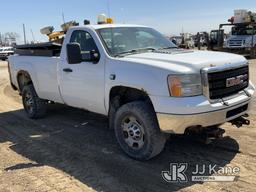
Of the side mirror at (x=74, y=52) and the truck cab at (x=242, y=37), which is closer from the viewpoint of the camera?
the side mirror at (x=74, y=52)

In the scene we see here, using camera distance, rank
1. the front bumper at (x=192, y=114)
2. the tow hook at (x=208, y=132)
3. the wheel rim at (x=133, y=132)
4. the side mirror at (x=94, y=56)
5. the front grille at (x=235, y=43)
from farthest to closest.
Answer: the front grille at (x=235, y=43) < the side mirror at (x=94, y=56) < the wheel rim at (x=133, y=132) < the tow hook at (x=208, y=132) < the front bumper at (x=192, y=114)

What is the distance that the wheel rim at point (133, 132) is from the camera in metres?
4.94

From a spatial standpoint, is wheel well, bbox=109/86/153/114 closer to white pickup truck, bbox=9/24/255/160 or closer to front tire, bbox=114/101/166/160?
white pickup truck, bbox=9/24/255/160

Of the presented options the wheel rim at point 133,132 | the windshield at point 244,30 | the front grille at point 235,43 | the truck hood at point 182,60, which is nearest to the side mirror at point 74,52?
the truck hood at point 182,60

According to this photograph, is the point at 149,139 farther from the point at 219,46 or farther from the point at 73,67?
the point at 219,46

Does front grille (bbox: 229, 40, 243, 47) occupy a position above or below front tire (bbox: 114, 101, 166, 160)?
above

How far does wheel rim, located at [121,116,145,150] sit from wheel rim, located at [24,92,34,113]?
11.2 feet

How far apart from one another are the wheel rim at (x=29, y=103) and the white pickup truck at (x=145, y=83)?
4.35ft

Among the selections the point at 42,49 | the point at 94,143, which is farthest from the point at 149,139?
the point at 42,49

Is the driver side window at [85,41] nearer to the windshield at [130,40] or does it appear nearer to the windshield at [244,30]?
the windshield at [130,40]

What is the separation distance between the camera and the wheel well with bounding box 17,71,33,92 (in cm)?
802

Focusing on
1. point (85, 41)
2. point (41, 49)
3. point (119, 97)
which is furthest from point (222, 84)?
point (41, 49)

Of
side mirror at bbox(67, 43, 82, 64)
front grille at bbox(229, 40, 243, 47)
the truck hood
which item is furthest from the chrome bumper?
front grille at bbox(229, 40, 243, 47)

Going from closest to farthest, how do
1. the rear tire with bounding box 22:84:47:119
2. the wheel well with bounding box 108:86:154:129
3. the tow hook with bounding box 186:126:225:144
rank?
the tow hook with bounding box 186:126:225:144 < the wheel well with bounding box 108:86:154:129 < the rear tire with bounding box 22:84:47:119
